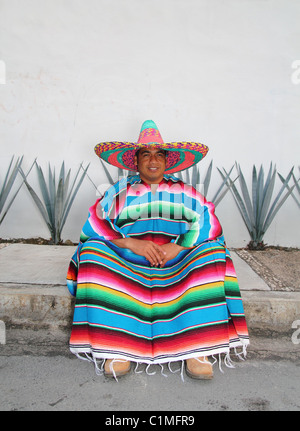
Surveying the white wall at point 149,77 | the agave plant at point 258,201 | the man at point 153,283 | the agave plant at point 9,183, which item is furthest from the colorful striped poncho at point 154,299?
the agave plant at point 9,183

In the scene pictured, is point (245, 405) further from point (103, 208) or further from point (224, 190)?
point (224, 190)

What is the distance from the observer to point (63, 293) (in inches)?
88.0

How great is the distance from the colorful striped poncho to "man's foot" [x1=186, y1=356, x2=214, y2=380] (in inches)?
1.2

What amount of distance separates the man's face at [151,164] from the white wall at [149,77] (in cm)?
117

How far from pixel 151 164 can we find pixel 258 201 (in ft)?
5.07

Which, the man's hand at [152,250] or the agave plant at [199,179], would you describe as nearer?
the man's hand at [152,250]

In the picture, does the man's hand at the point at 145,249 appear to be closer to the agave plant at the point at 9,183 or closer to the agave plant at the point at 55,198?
the agave plant at the point at 55,198

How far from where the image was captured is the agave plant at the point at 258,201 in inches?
131

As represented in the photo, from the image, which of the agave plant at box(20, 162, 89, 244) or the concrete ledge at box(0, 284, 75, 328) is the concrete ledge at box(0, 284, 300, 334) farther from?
the agave plant at box(20, 162, 89, 244)

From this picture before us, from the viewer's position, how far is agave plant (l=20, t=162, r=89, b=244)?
3.31 metres

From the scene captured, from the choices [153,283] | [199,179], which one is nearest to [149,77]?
[199,179]

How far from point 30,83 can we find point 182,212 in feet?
7.25

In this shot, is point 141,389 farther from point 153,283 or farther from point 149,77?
point 149,77

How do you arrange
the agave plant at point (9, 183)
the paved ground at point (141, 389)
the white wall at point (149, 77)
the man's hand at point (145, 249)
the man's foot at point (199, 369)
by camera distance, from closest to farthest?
the paved ground at point (141, 389) < the man's foot at point (199, 369) < the man's hand at point (145, 249) < the white wall at point (149, 77) < the agave plant at point (9, 183)
